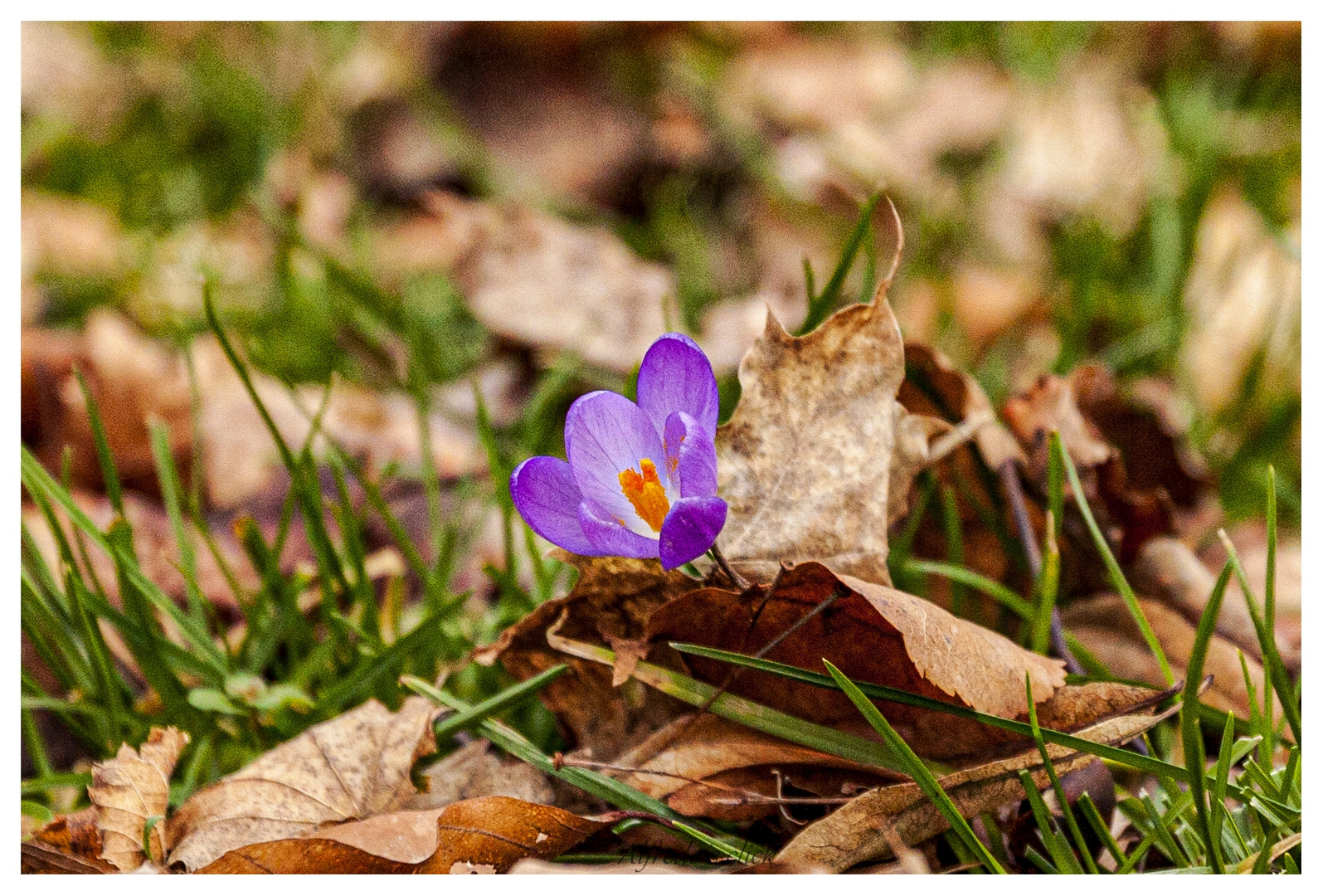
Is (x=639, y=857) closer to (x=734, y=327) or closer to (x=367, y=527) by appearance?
(x=367, y=527)

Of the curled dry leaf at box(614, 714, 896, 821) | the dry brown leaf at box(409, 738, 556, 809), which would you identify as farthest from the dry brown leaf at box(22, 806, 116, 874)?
the curled dry leaf at box(614, 714, 896, 821)

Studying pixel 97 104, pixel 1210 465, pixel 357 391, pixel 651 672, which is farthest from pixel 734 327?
pixel 97 104

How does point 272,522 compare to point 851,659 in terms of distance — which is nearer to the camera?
point 851,659

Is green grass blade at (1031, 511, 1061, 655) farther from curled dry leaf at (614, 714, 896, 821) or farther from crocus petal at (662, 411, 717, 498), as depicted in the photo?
crocus petal at (662, 411, 717, 498)

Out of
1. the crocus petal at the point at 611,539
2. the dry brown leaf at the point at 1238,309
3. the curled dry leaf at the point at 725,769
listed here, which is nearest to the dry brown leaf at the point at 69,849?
the curled dry leaf at the point at 725,769

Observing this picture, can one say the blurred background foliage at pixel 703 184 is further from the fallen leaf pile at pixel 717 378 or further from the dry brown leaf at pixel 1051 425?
the dry brown leaf at pixel 1051 425

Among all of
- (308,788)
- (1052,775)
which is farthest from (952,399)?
(308,788)
